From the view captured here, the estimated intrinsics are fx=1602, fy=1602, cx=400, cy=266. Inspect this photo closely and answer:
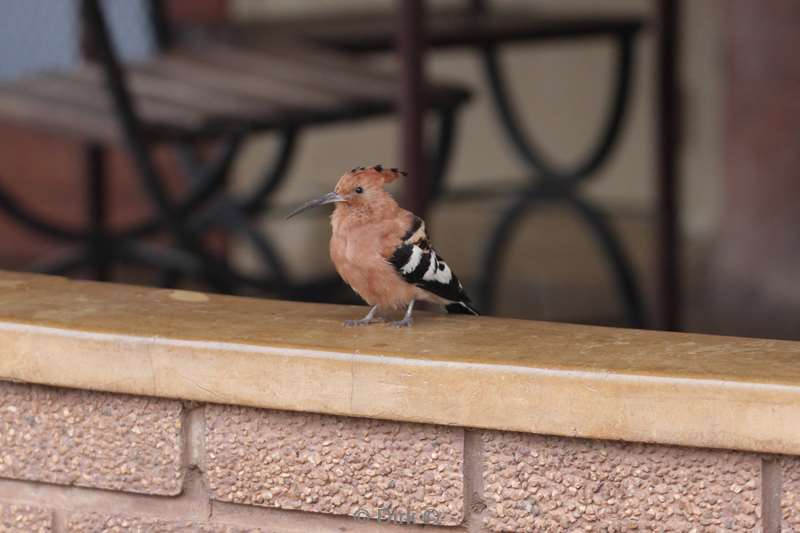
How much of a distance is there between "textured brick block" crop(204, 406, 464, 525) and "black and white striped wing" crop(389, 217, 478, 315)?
20cm

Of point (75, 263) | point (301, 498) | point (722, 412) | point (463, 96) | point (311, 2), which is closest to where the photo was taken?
point (722, 412)

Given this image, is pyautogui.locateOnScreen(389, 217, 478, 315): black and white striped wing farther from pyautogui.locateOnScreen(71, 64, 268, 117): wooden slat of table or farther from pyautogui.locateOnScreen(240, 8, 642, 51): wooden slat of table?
pyautogui.locateOnScreen(240, 8, 642, 51): wooden slat of table

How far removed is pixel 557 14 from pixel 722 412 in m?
2.76

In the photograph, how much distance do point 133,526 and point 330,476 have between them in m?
0.27

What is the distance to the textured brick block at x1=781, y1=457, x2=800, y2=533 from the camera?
1622 mm

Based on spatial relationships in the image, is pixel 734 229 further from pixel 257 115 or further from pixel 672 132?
pixel 257 115

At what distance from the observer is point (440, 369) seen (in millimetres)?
1701

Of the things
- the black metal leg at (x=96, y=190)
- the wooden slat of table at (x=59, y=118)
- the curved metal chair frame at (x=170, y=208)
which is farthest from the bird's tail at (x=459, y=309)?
the black metal leg at (x=96, y=190)

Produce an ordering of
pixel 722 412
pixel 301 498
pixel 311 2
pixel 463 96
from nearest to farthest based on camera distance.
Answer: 1. pixel 722 412
2. pixel 301 498
3. pixel 463 96
4. pixel 311 2

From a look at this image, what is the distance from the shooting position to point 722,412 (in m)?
1.61

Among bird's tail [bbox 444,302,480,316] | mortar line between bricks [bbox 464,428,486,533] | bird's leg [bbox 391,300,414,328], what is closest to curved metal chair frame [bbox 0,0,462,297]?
bird's tail [bbox 444,302,480,316]

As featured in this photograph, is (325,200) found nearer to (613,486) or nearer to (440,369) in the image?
(440,369)

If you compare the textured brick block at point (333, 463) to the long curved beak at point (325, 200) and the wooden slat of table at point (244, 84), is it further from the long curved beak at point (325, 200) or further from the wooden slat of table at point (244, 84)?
the wooden slat of table at point (244, 84)

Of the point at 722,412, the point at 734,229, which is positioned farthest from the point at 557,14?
the point at 722,412
